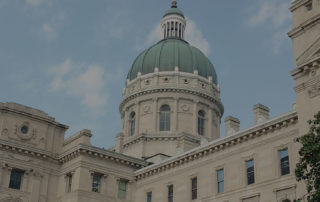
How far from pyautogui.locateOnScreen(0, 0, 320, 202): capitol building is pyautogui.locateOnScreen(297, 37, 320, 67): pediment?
0.22ft

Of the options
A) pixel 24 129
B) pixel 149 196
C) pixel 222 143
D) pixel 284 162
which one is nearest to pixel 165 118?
pixel 149 196

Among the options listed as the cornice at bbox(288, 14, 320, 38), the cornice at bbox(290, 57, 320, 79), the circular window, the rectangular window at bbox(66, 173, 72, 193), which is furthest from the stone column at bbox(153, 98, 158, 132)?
the cornice at bbox(290, 57, 320, 79)

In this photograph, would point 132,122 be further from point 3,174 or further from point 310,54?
point 310,54

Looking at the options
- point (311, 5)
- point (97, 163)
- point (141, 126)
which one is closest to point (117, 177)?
point (97, 163)

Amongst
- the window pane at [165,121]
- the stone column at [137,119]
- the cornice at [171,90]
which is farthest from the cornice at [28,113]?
the cornice at [171,90]

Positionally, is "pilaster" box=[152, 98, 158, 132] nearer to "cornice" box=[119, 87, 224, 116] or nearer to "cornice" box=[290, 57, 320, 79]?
"cornice" box=[119, 87, 224, 116]

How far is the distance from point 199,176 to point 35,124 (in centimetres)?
1704

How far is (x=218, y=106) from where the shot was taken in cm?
6681

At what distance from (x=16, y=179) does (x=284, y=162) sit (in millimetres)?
24314

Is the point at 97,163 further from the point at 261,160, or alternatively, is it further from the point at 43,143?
the point at 261,160

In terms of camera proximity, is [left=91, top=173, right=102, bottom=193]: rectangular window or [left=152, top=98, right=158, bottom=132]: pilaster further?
[left=152, top=98, right=158, bottom=132]: pilaster

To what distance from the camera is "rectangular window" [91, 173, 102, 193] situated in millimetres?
44344

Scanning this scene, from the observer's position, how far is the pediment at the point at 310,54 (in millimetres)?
30312

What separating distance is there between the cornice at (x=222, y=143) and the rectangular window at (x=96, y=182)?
410 centimetres
